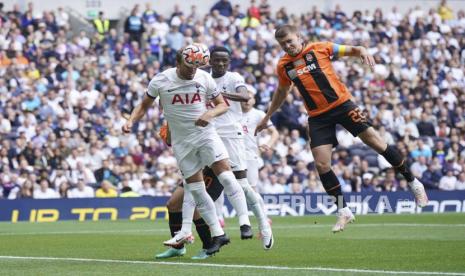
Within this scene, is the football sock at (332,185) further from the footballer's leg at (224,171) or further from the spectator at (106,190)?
the spectator at (106,190)

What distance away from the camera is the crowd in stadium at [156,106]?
29297 mm

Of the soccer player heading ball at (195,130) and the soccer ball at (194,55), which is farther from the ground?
the soccer ball at (194,55)

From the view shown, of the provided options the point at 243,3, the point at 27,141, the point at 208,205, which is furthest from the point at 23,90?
the point at 208,205

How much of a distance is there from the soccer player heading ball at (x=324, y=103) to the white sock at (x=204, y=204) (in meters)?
1.94

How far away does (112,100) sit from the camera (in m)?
32.1

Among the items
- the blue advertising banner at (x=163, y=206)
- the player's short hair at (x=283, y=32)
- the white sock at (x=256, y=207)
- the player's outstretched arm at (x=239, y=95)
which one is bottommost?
the blue advertising banner at (x=163, y=206)

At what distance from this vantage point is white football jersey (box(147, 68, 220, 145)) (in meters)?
13.6

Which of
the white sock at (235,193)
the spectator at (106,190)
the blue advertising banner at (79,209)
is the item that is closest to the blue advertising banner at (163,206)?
the blue advertising banner at (79,209)

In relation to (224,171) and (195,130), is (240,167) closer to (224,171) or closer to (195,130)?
(224,171)

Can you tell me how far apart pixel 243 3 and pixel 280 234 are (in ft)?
70.6

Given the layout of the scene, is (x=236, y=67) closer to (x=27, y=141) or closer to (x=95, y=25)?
(x=95, y=25)

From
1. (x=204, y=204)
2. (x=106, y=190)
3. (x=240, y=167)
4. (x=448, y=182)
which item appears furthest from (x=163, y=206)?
(x=204, y=204)

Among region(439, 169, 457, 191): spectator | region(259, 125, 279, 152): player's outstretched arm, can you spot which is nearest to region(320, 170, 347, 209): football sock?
region(259, 125, 279, 152): player's outstretched arm

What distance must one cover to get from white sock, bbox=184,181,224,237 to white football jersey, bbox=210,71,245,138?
268 centimetres
